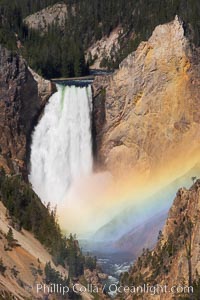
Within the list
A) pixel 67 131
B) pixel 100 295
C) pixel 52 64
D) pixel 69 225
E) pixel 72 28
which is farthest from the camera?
pixel 72 28

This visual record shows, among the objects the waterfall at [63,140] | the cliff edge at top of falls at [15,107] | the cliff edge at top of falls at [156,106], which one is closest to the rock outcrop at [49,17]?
the waterfall at [63,140]

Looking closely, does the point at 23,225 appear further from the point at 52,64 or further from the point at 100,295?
the point at 52,64

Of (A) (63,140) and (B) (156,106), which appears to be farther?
(A) (63,140)

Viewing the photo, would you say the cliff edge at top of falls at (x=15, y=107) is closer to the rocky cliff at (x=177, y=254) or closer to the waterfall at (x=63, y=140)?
the waterfall at (x=63, y=140)

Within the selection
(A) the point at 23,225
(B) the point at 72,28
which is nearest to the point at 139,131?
(A) the point at 23,225

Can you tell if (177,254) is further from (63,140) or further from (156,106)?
(63,140)

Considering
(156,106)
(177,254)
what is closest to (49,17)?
(156,106)
